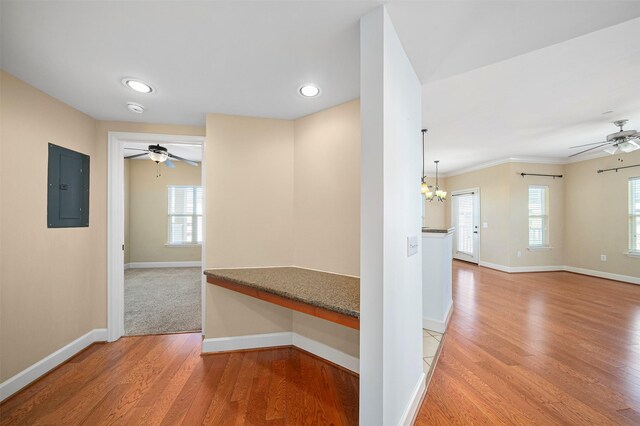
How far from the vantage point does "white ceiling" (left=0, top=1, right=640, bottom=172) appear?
4.13ft

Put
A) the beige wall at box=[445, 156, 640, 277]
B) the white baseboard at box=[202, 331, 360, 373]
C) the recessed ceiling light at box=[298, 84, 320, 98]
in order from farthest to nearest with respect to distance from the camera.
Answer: the beige wall at box=[445, 156, 640, 277], the white baseboard at box=[202, 331, 360, 373], the recessed ceiling light at box=[298, 84, 320, 98]

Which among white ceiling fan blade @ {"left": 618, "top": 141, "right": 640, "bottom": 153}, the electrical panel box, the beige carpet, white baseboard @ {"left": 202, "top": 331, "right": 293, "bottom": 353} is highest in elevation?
white ceiling fan blade @ {"left": 618, "top": 141, "right": 640, "bottom": 153}

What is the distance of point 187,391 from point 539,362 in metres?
3.00

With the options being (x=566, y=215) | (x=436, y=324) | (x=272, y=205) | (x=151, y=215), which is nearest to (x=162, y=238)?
(x=151, y=215)

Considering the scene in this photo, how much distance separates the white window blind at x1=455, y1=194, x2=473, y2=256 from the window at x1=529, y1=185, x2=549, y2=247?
4.34ft

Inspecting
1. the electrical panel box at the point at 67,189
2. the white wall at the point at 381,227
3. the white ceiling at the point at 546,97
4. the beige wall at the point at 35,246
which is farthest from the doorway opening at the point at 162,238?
the white ceiling at the point at 546,97

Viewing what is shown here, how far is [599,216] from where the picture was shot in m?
5.21

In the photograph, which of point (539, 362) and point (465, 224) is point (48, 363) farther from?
point (465, 224)

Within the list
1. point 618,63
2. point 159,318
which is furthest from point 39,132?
point 618,63

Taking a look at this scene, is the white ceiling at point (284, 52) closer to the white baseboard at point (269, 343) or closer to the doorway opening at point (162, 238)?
the doorway opening at point (162, 238)

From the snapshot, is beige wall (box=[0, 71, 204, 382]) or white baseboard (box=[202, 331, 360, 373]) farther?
white baseboard (box=[202, 331, 360, 373])

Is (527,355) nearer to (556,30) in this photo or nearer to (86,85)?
(556,30)

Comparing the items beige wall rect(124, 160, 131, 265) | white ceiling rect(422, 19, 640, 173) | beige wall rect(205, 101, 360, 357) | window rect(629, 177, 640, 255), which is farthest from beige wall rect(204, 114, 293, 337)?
window rect(629, 177, 640, 255)

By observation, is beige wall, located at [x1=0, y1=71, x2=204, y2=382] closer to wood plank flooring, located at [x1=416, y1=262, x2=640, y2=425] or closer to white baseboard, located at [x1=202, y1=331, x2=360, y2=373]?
white baseboard, located at [x1=202, y1=331, x2=360, y2=373]
